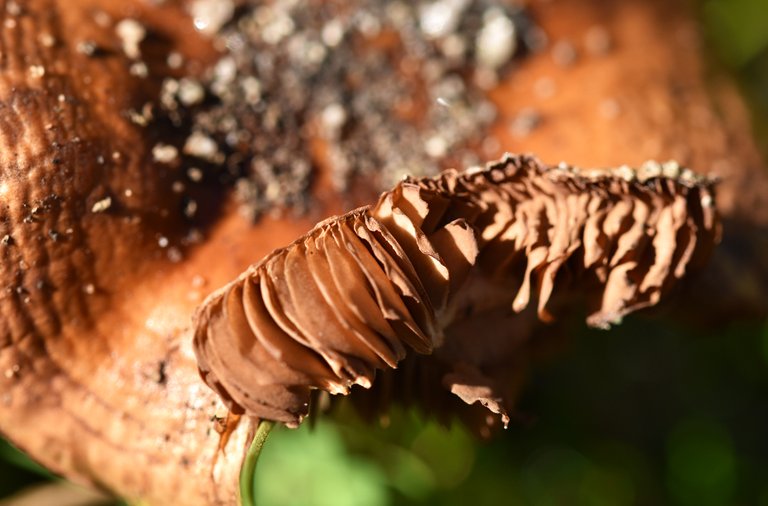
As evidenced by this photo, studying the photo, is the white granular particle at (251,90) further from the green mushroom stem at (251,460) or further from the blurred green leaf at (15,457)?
the blurred green leaf at (15,457)

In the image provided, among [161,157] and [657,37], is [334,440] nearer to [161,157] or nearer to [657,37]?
[161,157]

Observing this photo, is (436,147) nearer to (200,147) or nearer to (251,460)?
(200,147)

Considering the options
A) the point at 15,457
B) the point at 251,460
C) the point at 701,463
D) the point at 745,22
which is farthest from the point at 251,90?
the point at 745,22

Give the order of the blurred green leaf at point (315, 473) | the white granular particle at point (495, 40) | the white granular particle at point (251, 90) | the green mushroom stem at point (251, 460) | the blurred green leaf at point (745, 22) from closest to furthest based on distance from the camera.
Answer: the green mushroom stem at point (251, 460) → the white granular particle at point (251, 90) → the white granular particle at point (495, 40) → the blurred green leaf at point (315, 473) → the blurred green leaf at point (745, 22)

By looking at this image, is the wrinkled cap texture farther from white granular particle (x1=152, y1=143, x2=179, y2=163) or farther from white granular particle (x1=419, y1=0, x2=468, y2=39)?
white granular particle (x1=419, y1=0, x2=468, y2=39)

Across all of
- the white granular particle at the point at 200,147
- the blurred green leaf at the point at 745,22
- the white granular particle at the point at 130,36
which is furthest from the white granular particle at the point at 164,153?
the blurred green leaf at the point at 745,22

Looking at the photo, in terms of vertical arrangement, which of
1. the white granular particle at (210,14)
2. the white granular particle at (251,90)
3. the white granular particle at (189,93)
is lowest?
the white granular particle at (251,90)

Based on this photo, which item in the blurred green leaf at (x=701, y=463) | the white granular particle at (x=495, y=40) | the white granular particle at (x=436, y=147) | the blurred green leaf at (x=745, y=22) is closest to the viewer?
the white granular particle at (x=436, y=147)
